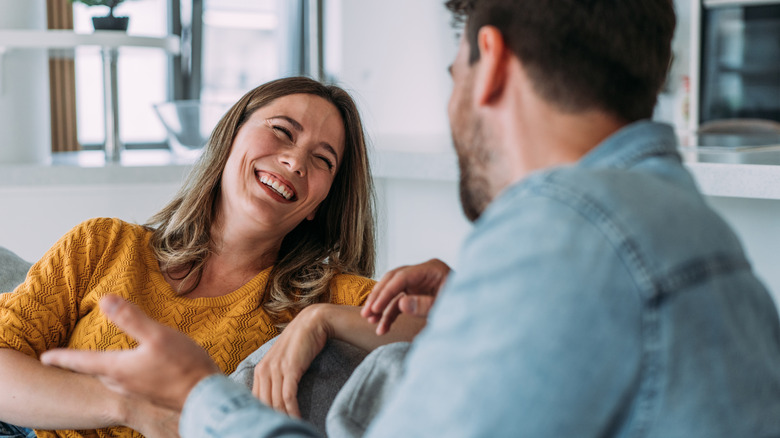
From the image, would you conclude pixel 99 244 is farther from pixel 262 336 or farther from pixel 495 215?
pixel 495 215

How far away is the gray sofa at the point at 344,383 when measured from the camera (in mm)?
881

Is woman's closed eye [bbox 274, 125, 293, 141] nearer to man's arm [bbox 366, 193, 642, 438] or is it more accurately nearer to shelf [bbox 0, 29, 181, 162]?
man's arm [bbox 366, 193, 642, 438]

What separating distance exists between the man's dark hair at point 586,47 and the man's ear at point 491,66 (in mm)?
11

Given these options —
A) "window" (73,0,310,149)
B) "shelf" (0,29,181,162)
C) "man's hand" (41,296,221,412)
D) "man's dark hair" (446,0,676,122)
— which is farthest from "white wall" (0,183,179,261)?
"window" (73,0,310,149)

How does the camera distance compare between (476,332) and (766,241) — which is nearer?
(476,332)

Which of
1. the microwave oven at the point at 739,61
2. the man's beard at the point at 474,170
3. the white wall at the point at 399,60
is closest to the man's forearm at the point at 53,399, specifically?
the man's beard at the point at 474,170

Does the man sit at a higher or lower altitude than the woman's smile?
higher

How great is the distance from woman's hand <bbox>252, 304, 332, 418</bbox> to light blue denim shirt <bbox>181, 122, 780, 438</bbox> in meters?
0.51

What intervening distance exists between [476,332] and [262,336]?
967 millimetres

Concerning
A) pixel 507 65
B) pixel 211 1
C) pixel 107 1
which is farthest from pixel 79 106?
pixel 507 65

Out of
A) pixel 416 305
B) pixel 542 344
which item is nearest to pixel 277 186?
pixel 416 305

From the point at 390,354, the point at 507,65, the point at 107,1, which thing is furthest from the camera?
the point at 107,1

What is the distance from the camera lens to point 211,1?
589 centimetres

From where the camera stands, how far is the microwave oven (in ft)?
14.1
